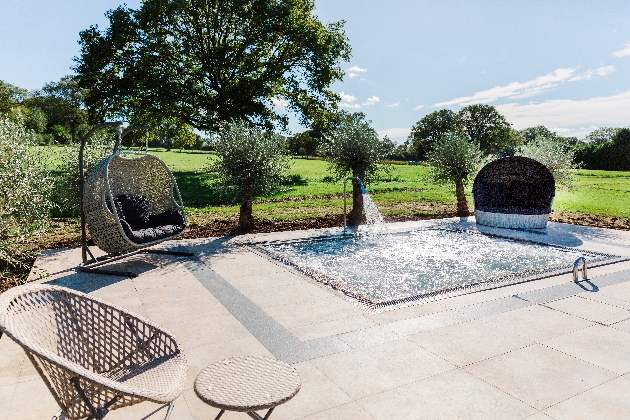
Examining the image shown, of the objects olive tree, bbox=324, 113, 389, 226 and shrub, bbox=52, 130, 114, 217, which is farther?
olive tree, bbox=324, 113, 389, 226

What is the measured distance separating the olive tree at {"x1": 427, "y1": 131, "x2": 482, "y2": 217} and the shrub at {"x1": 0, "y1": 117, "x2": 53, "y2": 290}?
403 inches

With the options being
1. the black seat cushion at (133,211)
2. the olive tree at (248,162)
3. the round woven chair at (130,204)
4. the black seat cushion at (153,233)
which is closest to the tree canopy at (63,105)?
the olive tree at (248,162)

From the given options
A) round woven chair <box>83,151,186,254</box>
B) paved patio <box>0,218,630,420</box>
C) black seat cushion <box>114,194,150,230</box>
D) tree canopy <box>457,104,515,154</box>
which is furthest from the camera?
tree canopy <box>457,104,515,154</box>

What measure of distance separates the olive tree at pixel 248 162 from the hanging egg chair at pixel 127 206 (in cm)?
160

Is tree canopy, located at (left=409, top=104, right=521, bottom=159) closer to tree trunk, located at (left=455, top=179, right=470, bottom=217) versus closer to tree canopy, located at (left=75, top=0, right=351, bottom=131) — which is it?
tree canopy, located at (left=75, top=0, right=351, bottom=131)

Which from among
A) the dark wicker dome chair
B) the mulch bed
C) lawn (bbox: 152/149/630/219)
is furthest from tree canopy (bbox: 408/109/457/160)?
the dark wicker dome chair

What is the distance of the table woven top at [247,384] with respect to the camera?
7.00 feet

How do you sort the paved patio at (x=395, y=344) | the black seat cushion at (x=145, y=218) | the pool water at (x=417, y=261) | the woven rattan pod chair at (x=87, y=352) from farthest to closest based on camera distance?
1. the black seat cushion at (x=145, y=218)
2. the pool water at (x=417, y=261)
3. the paved patio at (x=395, y=344)
4. the woven rattan pod chair at (x=87, y=352)

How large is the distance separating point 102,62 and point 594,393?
2080 cm

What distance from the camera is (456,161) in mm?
12430

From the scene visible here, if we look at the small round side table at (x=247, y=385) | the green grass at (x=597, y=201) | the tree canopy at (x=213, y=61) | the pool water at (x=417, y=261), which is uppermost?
the tree canopy at (x=213, y=61)

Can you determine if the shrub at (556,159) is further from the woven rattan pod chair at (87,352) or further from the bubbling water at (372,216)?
the woven rattan pod chair at (87,352)

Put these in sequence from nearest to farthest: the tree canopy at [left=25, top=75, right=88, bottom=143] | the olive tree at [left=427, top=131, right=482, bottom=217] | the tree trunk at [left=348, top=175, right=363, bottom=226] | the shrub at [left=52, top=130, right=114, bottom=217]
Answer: the shrub at [left=52, top=130, right=114, bottom=217] < the tree trunk at [left=348, top=175, right=363, bottom=226] < the olive tree at [left=427, top=131, right=482, bottom=217] < the tree canopy at [left=25, top=75, right=88, bottom=143]

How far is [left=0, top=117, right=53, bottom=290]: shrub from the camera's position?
21.3 ft
